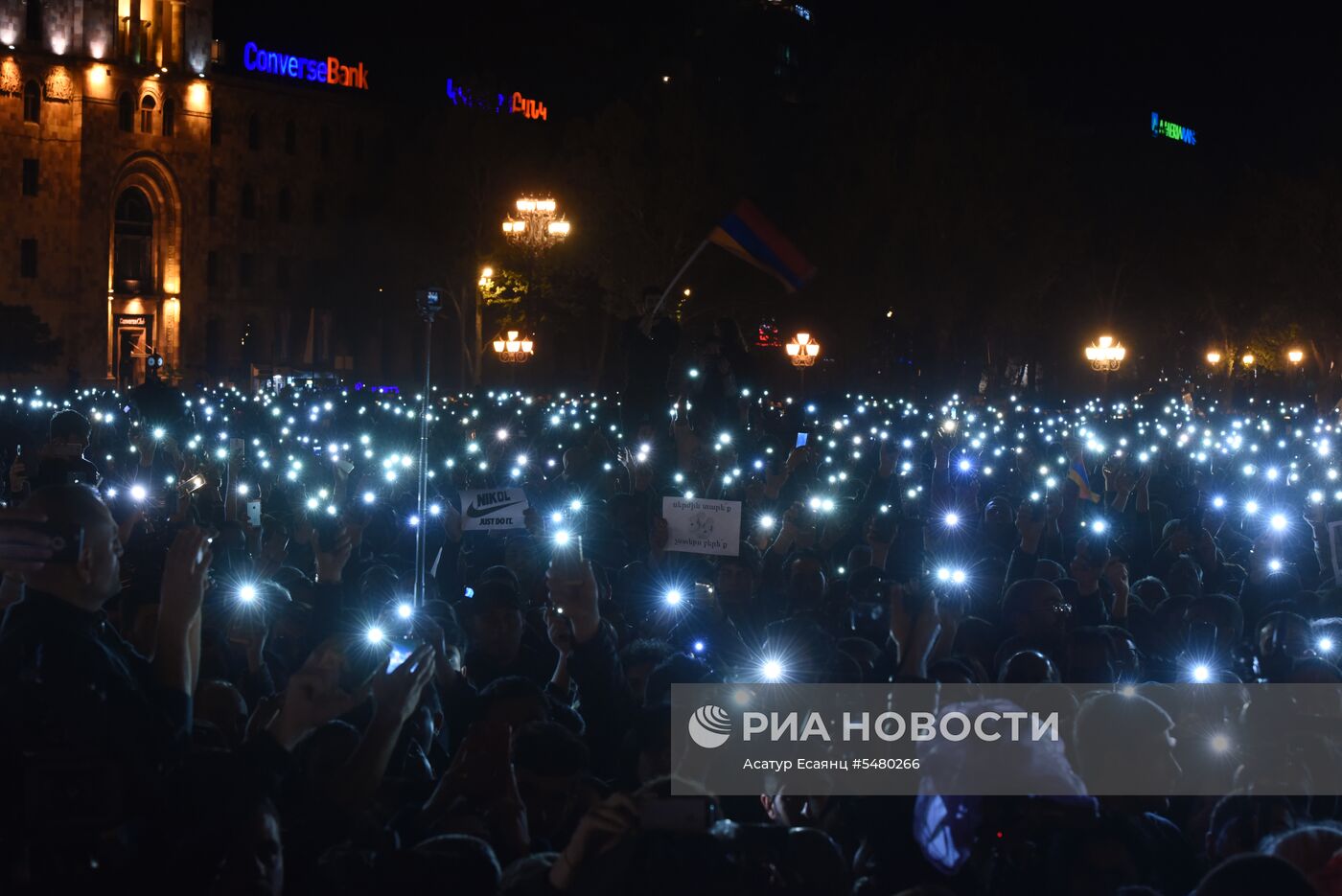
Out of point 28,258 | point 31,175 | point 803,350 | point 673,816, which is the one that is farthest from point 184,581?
point 31,175

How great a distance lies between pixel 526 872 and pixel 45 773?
1.28 meters

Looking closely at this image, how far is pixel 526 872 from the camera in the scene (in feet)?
13.3

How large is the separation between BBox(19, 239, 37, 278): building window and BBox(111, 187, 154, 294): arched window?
3142 millimetres

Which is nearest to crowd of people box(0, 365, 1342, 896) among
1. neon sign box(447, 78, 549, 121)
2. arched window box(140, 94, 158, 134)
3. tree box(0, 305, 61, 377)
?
tree box(0, 305, 61, 377)

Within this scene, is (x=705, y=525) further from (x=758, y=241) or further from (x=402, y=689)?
(x=758, y=241)

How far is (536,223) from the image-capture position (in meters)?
38.2

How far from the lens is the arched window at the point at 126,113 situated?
198 feet

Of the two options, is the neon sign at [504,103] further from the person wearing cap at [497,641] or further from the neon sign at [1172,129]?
the person wearing cap at [497,641]

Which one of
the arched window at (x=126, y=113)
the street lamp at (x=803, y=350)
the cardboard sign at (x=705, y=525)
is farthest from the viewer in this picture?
the arched window at (x=126, y=113)

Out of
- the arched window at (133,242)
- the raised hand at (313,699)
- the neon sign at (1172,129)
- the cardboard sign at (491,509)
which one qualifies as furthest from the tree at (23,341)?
the neon sign at (1172,129)

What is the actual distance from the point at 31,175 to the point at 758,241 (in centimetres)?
4944

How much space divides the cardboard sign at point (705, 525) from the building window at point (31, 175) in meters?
56.4

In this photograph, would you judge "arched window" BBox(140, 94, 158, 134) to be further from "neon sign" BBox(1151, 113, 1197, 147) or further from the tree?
"neon sign" BBox(1151, 113, 1197, 147)

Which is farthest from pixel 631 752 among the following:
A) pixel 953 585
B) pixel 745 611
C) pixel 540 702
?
pixel 745 611
